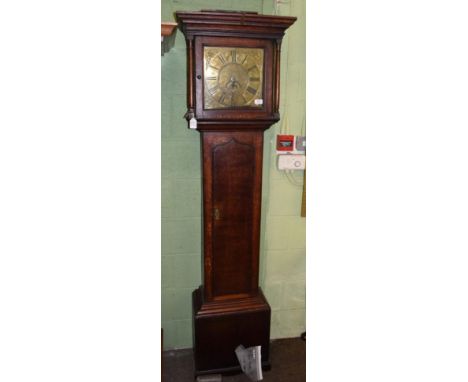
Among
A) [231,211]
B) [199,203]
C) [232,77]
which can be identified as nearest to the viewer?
[232,77]

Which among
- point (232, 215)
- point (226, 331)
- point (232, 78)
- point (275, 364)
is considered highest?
point (232, 78)

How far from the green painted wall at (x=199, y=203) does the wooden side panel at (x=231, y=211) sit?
0.29m

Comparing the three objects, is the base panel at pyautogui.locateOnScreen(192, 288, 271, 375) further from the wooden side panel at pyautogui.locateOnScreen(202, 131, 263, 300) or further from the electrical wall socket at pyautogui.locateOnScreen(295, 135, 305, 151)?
the electrical wall socket at pyautogui.locateOnScreen(295, 135, 305, 151)

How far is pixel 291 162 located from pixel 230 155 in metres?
0.53

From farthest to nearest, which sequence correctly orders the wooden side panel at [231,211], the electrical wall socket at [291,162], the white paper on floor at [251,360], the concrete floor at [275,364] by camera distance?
the electrical wall socket at [291,162] → the concrete floor at [275,364] → the white paper on floor at [251,360] → the wooden side panel at [231,211]

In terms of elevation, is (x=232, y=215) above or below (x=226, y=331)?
above

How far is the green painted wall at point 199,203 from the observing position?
2.09 meters

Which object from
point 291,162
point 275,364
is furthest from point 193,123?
point 275,364

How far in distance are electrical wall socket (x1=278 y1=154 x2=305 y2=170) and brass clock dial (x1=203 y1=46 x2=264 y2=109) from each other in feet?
1.64

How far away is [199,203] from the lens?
2.22m

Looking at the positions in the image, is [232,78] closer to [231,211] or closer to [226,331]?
[231,211]

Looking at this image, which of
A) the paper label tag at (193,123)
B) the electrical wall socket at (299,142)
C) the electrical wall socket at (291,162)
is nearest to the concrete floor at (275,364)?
the electrical wall socket at (291,162)

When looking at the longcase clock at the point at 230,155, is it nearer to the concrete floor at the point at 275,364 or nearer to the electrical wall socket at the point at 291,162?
the concrete floor at the point at 275,364
